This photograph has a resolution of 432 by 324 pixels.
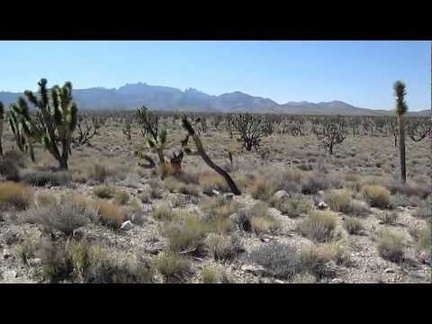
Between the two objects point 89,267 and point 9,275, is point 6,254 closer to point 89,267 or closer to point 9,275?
point 9,275

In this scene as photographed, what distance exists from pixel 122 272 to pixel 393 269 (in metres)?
3.54

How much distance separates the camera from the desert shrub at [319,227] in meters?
7.38

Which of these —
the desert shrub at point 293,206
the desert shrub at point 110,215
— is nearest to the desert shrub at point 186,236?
the desert shrub at point 110,215

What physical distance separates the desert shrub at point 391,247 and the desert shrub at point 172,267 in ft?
9.54

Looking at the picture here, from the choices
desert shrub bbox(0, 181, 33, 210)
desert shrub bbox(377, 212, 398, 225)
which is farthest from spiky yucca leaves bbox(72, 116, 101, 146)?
desert shrub bbox(377, 212, 398, 225)

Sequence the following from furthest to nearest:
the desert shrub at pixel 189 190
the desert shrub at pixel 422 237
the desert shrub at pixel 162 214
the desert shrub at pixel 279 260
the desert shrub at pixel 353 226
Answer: the desert shrub at pixel 189 190 → the desert shrub at pixel 162 214 → the desert shrub at pixel 353 226 → the desert shrub at pixel 422 237 → the desert shrub at pixel 279 260

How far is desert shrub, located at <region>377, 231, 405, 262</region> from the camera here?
255 inches

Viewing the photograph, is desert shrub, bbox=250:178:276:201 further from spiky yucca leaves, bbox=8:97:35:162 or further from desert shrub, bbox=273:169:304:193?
spiky yucca leaves, bbox=8:97:35:162

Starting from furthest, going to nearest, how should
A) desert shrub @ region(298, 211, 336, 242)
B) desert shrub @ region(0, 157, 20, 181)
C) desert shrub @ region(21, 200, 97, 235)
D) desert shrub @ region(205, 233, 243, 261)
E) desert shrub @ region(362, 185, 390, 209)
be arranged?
desert shrub @ region(0, 157, 20, 181), desert shrub @ region(362, 185, 390, 209), desert shrub @ region(298, 211, 336, 242), desert shrub @ region(21, 200, 97, 235), desert shrub @ region(205, 233, 243, 261)

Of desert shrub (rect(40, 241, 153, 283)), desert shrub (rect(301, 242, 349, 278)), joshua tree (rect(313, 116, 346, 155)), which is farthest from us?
joshua tree (rect(313, 116, 346, 155))

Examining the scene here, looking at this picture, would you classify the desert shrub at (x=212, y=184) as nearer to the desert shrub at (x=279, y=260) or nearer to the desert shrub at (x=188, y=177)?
the desert shrub at (x=188, y=177)

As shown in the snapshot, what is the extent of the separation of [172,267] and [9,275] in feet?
6.31

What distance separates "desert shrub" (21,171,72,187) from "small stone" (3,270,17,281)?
21.4 ft
